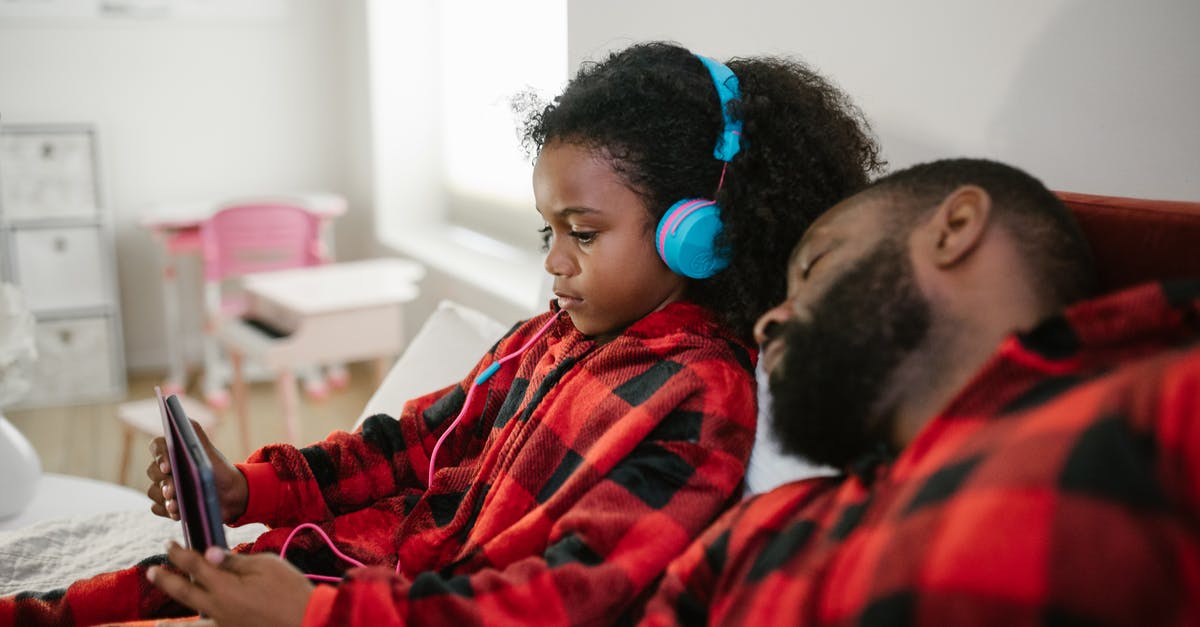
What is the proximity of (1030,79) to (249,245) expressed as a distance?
296 cm

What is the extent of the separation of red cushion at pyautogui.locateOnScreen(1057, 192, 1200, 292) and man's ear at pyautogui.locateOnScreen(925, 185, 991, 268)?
168mm

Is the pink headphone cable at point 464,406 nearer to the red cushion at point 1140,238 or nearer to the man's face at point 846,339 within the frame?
the man's face at point 846,339

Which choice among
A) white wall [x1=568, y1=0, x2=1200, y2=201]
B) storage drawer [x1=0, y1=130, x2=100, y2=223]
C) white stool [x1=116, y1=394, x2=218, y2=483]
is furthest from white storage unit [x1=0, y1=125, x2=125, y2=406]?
white wall [x1=568, y1=0, x2=1200, y2=201]

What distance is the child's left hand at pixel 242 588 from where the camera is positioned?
Answer: 0.85 metres

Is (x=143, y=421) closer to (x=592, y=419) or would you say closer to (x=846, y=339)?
(x=592, y=419)

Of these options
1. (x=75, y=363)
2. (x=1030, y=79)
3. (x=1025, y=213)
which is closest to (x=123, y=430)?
(x=75, y=363)

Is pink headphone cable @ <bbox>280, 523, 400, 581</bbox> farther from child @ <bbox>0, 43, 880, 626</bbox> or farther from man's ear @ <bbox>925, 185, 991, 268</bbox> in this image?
man's ear @ <bbox>925, 185, 991, 268</bbox>

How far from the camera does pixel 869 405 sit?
771mm

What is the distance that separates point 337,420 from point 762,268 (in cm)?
265

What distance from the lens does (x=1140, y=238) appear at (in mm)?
838

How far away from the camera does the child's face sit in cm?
109

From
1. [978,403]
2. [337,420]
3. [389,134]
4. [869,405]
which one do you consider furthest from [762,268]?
[389,134]

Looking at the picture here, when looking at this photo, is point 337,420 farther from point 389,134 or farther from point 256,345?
point 389,134

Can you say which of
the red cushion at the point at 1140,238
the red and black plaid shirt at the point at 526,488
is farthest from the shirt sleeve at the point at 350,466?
the red cushion at the point at 1140,238
